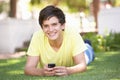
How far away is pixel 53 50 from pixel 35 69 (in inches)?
14.1

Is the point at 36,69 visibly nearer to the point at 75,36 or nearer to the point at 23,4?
the point at 75,36

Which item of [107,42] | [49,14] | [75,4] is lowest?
[107,42]

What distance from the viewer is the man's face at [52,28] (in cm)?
476

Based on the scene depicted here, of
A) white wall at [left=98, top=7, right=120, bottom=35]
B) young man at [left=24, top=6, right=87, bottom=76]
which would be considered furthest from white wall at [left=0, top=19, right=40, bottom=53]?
young man at [left=24, top=6, right=87, bottom=76]

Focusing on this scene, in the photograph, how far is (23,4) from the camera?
31.9 metres

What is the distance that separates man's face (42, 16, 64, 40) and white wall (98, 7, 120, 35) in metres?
7.25

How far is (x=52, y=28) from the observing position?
477 cm

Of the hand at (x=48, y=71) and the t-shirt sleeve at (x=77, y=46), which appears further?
the t-shirt sleeve at (x=77, y=46)

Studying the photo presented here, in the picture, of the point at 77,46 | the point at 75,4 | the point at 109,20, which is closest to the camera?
the point at 77,46

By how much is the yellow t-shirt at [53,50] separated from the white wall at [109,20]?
6878mm

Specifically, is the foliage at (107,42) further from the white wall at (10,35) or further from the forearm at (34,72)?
the forearm at (34,72)

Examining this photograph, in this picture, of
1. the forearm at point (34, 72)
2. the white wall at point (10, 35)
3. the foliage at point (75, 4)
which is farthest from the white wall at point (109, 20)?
the foliage at point (75, 4)

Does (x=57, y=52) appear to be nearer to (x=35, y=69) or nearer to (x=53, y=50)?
(x=53, y=50)

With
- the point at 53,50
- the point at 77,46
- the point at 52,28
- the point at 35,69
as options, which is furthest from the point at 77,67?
the point at 52,28
